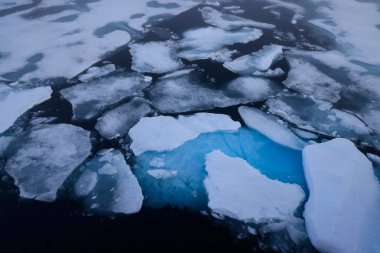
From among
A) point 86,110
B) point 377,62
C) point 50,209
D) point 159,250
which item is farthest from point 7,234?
point 377,62

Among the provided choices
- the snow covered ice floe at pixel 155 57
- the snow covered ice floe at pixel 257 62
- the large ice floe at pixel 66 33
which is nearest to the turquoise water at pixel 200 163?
the snow covered ice floe at pixel 257 62

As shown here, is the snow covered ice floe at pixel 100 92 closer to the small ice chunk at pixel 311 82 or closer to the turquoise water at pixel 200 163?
the turquoise water at pixel 200 163

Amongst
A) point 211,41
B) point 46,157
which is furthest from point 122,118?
point 211,41

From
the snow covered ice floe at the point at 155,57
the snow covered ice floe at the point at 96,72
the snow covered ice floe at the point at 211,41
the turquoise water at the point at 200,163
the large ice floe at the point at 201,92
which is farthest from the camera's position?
the snow covered ice floe at the point at 211,41

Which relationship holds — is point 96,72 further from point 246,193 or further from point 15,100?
point 246,193

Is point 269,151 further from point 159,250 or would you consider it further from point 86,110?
point 86,110
